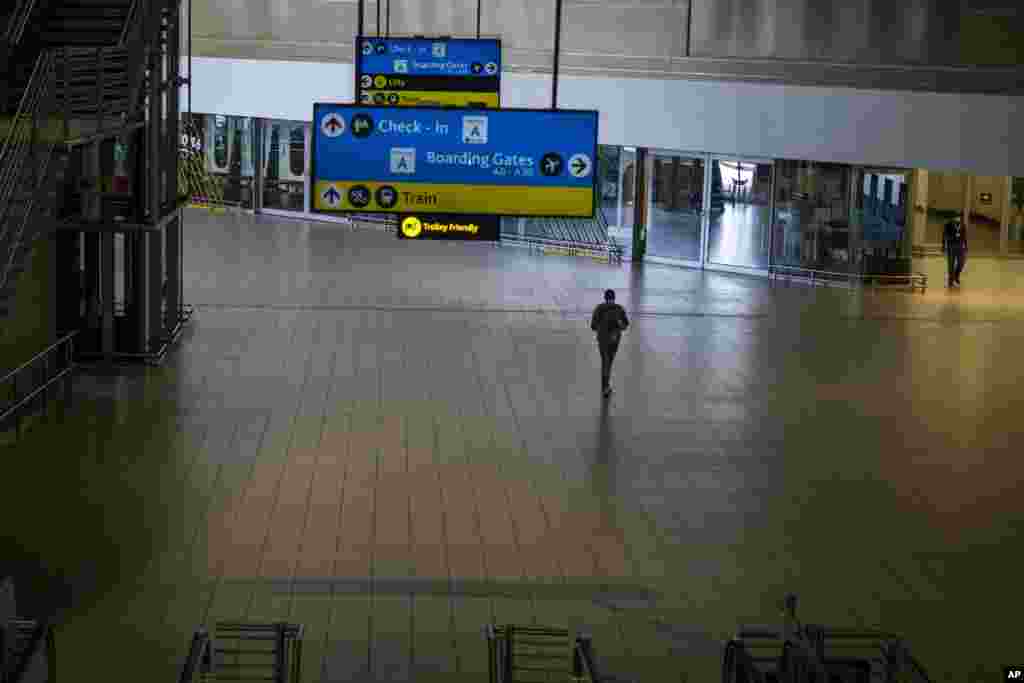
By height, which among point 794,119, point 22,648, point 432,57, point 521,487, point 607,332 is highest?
point 432,57

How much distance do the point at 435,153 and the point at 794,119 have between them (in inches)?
524

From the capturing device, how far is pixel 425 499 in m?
13.2

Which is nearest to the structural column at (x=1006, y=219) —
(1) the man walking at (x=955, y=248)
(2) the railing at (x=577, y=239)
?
(1) the man walking at (x=955, y=248)

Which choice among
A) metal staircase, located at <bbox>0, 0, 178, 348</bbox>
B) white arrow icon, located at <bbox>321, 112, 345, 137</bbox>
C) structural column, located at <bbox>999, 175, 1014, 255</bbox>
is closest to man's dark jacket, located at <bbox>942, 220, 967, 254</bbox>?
structural column, located at <bbox>999, 175, 1014, 255</bbox>

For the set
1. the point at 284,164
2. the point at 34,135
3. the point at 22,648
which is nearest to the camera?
the point at 22,648

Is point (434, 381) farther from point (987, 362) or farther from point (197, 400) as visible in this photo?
point (987, 362)

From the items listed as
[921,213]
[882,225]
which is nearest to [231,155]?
[921,213]

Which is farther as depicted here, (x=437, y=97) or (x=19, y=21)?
(x=437, y=97)

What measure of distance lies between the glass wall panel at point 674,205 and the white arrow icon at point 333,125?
15.4 metres

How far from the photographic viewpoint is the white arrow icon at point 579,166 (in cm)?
1455

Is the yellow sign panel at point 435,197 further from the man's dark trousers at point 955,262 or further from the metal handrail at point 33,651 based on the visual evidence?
the man's dark trousers at point 955,262

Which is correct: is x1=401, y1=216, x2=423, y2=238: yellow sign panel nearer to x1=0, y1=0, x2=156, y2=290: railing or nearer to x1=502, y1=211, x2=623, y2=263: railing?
x1=0, y1=0, x2=156, y2=290: railing

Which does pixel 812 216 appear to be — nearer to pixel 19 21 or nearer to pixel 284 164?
pixel 284 164

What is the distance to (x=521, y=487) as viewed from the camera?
13.6 meters
